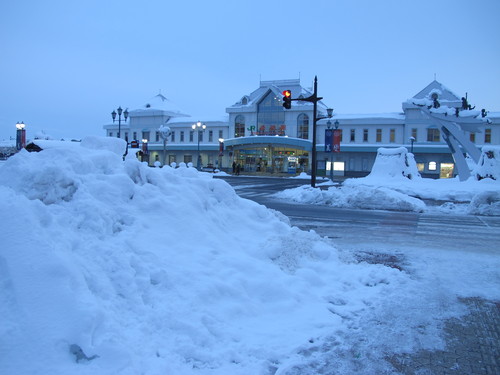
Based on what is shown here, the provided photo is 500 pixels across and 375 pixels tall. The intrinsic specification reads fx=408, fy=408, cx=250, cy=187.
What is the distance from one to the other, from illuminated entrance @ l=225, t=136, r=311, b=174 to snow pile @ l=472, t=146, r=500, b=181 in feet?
94.5

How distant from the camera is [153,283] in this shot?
14.7 ft

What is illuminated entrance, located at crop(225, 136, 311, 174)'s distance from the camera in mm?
55969

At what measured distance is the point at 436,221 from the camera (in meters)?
14.2

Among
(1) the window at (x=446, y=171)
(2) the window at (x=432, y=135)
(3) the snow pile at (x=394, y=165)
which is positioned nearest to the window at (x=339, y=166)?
(2) the window at (x=432, y=135)

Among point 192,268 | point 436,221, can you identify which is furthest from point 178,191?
point 436,221

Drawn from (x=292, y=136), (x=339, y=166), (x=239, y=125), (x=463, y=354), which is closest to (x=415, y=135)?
(x=339, y=166)

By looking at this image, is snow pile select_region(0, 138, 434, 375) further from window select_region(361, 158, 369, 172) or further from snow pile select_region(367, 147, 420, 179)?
window select_region(361, 158, 369, 172)

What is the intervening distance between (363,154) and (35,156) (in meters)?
53.8

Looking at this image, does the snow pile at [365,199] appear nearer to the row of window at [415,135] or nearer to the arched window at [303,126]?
the row of window at [415,135]

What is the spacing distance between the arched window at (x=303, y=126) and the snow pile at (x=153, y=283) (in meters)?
52.7

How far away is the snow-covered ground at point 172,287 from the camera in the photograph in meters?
3.30

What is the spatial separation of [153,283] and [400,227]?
32.6 feet

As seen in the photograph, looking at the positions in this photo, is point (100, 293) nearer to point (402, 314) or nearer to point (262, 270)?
point (262, 270)

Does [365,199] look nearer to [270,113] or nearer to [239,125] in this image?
[270,113]
